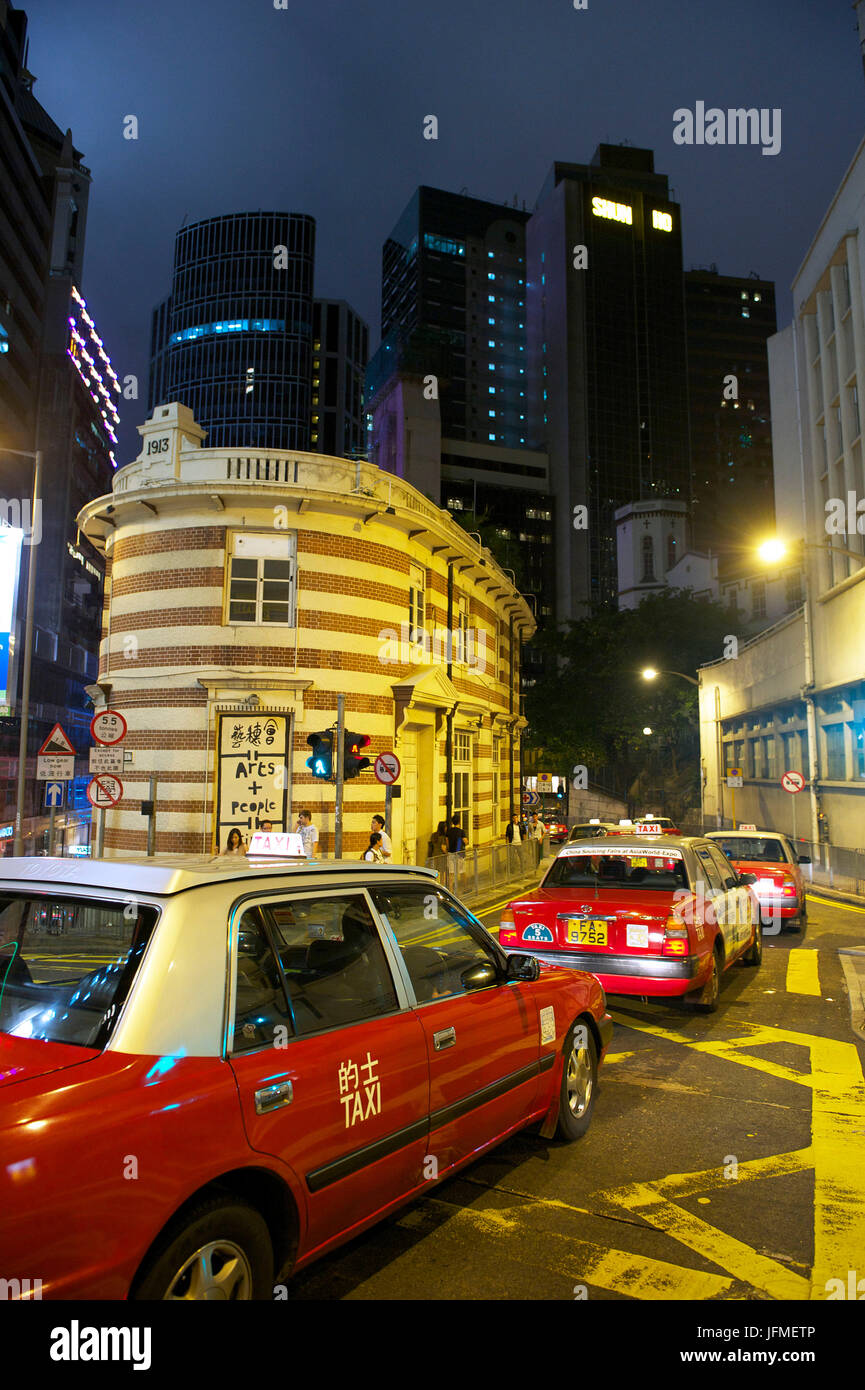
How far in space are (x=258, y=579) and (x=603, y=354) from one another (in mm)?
123737

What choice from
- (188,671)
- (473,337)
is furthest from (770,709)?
(473,337)

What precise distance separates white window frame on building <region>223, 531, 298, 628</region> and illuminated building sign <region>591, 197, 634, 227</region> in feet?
450

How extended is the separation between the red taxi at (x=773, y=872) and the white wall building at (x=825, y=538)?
8545 millimetres

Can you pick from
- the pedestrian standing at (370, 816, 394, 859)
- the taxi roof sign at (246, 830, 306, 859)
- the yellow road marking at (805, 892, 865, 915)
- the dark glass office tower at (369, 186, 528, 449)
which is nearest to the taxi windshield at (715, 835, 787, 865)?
the yellow road marking at (805, 892, 865, 915)

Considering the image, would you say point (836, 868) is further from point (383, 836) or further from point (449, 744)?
point (383, 836)

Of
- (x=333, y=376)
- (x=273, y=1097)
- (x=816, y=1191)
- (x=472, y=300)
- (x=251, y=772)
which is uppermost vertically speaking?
(x=472, y=300)

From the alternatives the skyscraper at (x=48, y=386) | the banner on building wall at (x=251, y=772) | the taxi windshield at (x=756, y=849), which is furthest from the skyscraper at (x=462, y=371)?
the taxi windshield at (x=756, y=849)

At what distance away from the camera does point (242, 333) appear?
133250 mm

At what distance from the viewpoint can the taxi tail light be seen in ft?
24.0

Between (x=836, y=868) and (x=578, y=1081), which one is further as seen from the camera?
(x=836, y=868)

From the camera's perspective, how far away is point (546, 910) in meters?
7.86

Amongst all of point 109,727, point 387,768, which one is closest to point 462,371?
point 387,768
